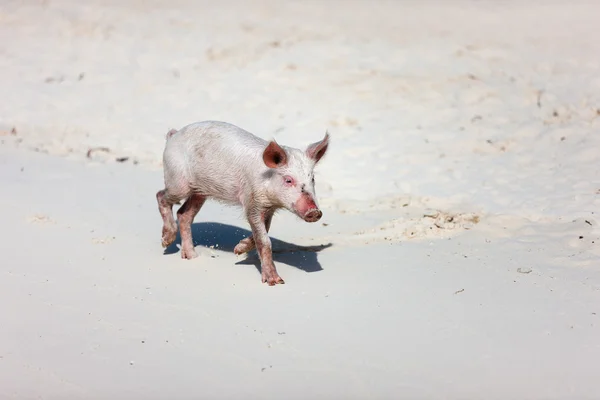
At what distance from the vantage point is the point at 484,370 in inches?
187

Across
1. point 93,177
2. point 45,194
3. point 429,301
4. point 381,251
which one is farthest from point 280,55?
point 429,301

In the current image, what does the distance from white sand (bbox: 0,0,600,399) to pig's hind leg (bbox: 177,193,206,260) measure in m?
0.23

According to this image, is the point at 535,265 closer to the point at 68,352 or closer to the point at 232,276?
the point at 232,276

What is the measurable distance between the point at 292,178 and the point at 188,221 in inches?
55.6

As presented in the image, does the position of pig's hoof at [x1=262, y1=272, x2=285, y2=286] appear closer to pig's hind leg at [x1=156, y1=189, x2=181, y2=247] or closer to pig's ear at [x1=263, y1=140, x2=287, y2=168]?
pig's ear at [x1=263, y1=140, x2=287, y2=168]

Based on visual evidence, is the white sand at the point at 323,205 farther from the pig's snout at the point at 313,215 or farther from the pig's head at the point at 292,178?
the pig's head at the point at 292,178

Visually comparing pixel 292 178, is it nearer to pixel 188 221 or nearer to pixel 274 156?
pixel 274 156

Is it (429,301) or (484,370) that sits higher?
(429,301)

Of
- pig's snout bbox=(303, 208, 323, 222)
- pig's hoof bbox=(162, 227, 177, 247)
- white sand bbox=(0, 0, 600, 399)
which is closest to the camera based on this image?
white sand bbox=(0, 0, 600, 399)

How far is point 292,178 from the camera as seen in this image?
261 inches

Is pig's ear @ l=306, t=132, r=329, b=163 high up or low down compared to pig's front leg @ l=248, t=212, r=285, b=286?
up

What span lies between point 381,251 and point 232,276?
→ 1511mm

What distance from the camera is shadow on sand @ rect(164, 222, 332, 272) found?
721cm

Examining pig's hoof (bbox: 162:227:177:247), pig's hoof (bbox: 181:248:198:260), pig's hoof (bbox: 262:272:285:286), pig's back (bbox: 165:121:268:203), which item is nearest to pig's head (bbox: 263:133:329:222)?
pig's back (bbox: 165:121:268:203)
